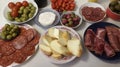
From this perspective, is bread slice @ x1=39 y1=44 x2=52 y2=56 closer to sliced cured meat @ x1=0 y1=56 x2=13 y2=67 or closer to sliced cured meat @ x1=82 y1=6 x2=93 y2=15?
sliced cured meat @ x1=0 y1=56 x2=13 y2=67

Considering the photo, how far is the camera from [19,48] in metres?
0.92

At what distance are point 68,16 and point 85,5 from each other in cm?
15

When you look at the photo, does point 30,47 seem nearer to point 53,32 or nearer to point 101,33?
point 53,32

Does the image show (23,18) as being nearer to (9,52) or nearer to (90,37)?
(9,52)

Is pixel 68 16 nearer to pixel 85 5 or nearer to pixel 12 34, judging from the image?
pixel 85 5

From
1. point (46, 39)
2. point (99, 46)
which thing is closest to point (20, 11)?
point (46, 39)

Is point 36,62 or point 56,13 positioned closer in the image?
point 36,62

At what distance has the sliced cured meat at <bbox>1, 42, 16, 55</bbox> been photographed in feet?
2.97

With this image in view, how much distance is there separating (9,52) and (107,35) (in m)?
0.49

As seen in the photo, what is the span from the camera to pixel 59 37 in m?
0.88

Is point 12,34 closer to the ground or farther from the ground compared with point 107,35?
farther from the ground

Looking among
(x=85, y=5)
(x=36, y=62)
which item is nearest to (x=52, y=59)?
(x=36, y=62)

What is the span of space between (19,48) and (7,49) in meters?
0.06

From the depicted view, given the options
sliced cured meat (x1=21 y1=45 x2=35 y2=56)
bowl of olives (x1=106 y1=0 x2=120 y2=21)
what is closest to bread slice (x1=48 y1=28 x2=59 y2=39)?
sliced cured meat (x1=21 y1=45 x2=35 y2=56)
